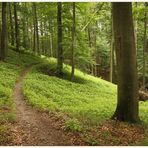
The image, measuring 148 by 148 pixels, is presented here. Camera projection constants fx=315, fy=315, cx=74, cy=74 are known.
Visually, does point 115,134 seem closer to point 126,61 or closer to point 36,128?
point 36,128

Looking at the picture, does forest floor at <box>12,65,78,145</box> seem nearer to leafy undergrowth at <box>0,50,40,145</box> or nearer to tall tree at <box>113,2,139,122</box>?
leafy undergrowth at <box>0,50,40,145</box>

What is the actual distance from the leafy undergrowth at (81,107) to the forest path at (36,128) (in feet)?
1.50

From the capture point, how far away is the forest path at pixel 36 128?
1009 centimetres

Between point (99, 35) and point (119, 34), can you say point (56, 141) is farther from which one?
point (99, 35)

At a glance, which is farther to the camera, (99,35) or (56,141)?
(99,35)

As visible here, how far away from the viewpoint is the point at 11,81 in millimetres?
20516

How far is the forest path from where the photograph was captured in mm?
10086

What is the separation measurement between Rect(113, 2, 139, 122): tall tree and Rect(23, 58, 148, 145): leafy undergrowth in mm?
766

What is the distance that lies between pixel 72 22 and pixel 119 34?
1277 cm

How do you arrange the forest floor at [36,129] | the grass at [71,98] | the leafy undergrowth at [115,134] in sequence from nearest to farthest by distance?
1. the forest floor at [36,129]
2. the leafy undergrowth at [115,134]
3. the grass at [71,98]

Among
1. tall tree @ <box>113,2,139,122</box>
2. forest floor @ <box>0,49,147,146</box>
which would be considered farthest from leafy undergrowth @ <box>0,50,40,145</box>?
tall tree @ <box>113,2,139,122</box>

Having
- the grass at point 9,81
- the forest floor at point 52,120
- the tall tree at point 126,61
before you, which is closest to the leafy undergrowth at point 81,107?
the forest floor at point 52,120

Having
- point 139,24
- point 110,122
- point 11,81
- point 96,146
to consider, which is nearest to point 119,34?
point 110,122

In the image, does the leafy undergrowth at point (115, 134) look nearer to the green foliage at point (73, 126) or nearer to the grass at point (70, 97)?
the green foliage at point (73, 126)
